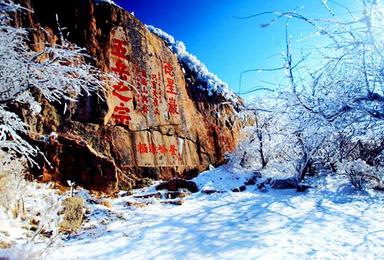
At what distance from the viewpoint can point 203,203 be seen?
873 centimetres

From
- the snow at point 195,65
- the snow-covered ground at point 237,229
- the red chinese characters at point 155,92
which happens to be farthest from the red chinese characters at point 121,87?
the snow at point 195,65

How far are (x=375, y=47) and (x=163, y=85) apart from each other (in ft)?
39.7

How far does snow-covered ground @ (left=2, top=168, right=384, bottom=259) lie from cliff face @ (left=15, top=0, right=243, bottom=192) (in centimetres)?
220

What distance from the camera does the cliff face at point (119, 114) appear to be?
9.92 metres

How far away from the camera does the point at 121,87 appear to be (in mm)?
12578

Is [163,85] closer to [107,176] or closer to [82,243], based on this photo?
[107,176]

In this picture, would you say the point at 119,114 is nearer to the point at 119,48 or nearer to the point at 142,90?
the point at 142,90

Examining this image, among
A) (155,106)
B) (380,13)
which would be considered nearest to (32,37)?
(155,106)

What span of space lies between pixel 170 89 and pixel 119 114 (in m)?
3.49

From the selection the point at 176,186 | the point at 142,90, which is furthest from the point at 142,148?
the point at 176,186

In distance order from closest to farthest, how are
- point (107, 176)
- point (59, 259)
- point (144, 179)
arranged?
point (59, 259)
point (107, 176)
point (144, 179)

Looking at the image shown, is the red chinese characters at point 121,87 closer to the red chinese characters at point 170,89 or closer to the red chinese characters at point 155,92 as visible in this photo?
the red chinese characters at point 155,92

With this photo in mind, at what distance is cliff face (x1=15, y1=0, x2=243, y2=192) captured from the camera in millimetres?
9922

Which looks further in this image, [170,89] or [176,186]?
[170,89]
